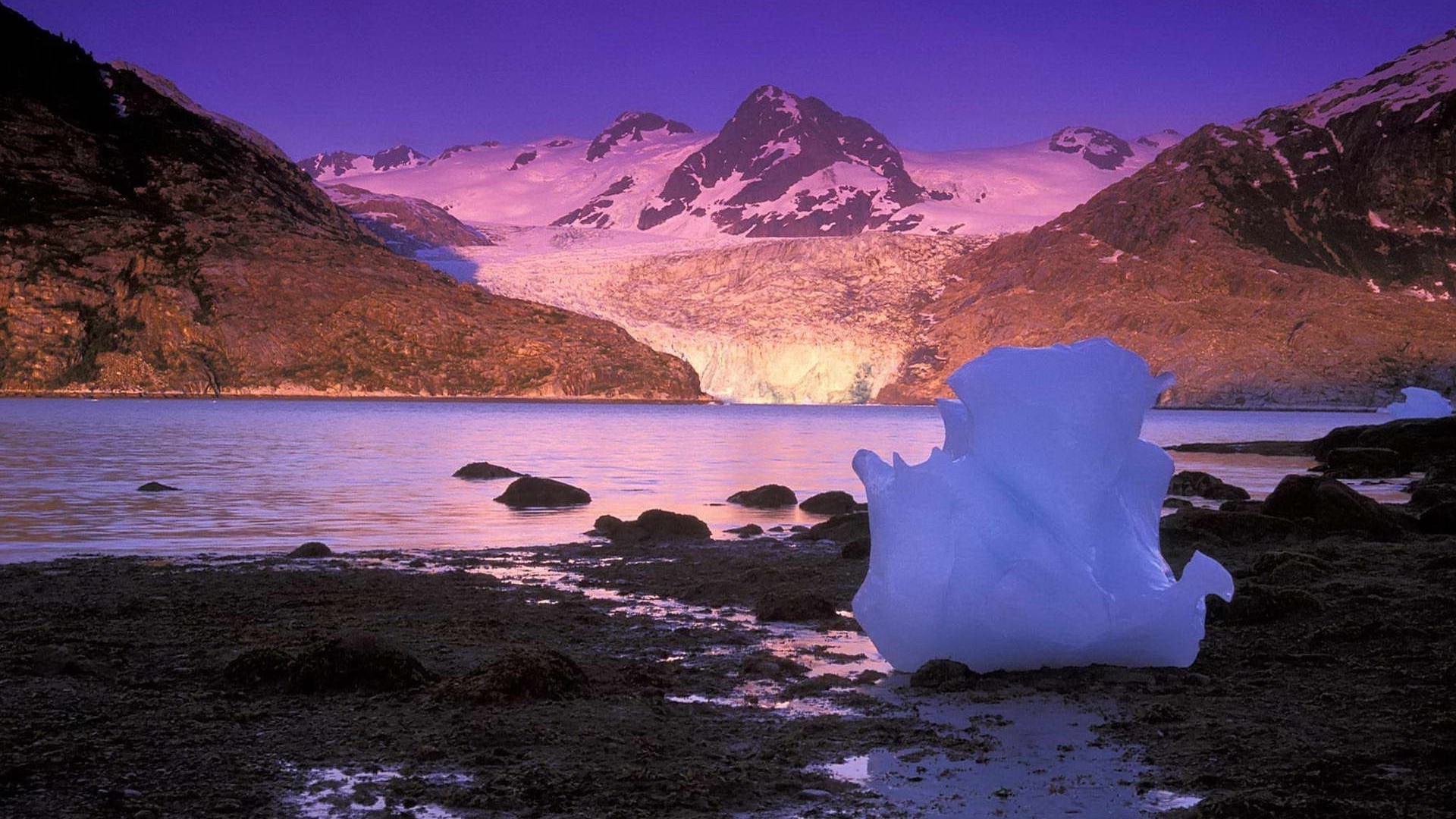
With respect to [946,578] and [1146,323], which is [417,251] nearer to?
[1146,323]

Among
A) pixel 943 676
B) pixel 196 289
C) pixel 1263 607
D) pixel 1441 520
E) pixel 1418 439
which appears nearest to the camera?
pixel 943 676

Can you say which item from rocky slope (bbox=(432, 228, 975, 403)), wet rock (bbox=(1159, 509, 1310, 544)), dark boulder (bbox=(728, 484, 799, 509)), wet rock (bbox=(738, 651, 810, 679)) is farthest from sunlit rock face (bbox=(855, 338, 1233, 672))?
rocky slope (bbox=(432, 228, 975, 403))

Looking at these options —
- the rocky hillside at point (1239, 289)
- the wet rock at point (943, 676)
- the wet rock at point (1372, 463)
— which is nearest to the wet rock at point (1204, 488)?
the wet rock at point (1372, 463)

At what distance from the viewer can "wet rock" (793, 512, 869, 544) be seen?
1812 centimetres

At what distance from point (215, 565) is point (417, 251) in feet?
621

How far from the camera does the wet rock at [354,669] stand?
752 centimetres

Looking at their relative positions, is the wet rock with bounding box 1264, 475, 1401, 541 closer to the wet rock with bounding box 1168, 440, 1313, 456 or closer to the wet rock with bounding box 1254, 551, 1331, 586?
the wet rock with bounding box 1254, 551, 1331, 586

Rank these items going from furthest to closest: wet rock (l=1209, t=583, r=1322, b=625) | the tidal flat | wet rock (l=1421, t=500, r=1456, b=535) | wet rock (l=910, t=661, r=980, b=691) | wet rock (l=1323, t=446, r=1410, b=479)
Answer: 1. wet rock (l=1323, t=446, r=1410, b=479)
2. wet rock (l=1421, t=500, r=1456, b=535)
3. wet rock (l=1209, t=583, r=1322, b=625)
4. wet rock (l=910, t=661, r=980, b=691)
5. the tidal flat

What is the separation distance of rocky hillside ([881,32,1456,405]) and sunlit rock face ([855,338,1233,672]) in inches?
5884

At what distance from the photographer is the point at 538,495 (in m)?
24.8

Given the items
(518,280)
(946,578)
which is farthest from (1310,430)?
(518,280)

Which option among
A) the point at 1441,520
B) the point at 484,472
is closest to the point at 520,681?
the point at 1441,520

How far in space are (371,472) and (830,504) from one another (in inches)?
664

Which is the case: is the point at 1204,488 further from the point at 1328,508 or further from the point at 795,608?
the point at 795,608
